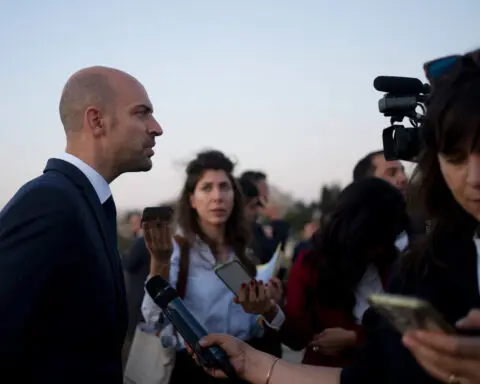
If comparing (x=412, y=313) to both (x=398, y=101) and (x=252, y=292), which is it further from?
(x=252, y=292)

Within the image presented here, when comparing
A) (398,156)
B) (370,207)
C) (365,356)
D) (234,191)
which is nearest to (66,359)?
(365,356)

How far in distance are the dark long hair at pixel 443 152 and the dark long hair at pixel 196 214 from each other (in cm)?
183

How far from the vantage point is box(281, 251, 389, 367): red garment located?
2512 millimetres

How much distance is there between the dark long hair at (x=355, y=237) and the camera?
95.9 inches

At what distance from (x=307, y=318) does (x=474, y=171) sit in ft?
5.12

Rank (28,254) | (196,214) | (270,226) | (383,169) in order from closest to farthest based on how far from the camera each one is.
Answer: (28,254)
(196,214)
(383,169)
(270,226)

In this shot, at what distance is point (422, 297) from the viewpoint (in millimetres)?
1340

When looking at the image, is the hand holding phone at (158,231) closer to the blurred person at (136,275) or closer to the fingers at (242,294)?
the fingers at (242,294)

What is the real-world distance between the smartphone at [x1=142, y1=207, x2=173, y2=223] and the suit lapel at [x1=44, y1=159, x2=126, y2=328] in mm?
569

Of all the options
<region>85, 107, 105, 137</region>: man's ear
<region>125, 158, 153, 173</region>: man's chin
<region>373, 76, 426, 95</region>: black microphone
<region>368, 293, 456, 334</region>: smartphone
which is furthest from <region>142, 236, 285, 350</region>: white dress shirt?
<region>368, 293, 456, 334</region>: smartphone

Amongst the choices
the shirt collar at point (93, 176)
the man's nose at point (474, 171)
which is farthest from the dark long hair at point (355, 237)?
the man's nose at point (474, 171)

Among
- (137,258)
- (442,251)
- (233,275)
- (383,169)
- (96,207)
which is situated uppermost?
(96,207)

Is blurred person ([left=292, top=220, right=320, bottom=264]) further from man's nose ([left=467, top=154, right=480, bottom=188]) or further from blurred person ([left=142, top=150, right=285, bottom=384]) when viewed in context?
man's nose ([left=467, top=154, right=480, bottom=188])

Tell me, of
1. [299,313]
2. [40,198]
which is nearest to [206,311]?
[299,313]
